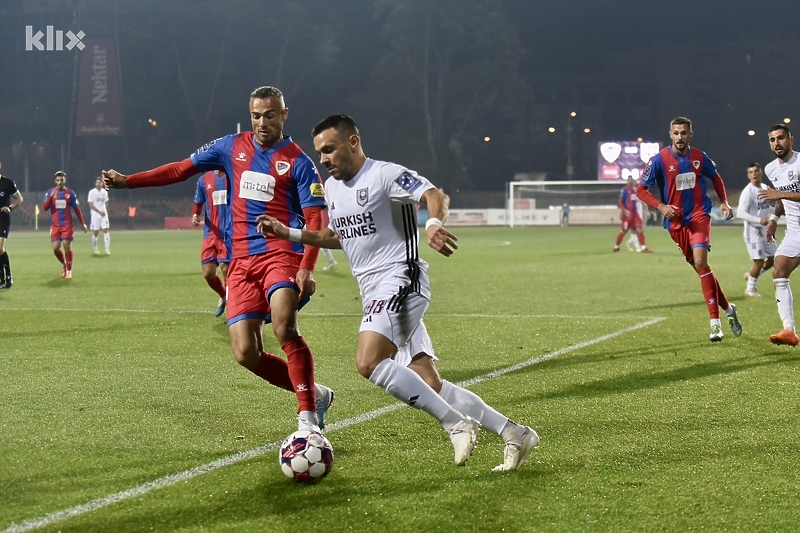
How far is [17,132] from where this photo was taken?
2933 inches

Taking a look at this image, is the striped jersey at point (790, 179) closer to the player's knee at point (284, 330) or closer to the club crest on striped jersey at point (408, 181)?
the club crest on striped jersey at point (408, 181)

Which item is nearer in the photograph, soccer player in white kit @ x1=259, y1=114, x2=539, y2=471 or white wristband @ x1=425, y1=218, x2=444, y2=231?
white wristband @ x1=425, y1=218, x2=444, y2=231

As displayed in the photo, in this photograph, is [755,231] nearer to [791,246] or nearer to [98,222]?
[791,246]

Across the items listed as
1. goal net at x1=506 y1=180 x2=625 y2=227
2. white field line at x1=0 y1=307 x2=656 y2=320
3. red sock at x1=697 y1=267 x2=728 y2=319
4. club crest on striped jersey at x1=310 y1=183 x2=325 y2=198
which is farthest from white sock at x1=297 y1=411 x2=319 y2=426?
goal net at x1=506 y1=180 x2=625 y2=227

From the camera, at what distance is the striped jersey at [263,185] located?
6.33 meters

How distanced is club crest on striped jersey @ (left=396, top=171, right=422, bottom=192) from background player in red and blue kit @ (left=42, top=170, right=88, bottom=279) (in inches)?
669

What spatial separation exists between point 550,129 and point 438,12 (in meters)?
18.5

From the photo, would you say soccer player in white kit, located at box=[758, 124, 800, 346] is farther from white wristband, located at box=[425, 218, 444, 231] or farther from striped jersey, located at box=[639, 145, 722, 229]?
white wristband, located at box=[425, 218, 444, 231]

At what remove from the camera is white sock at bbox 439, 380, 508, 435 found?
520 centimetres

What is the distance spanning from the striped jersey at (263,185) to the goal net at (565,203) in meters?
55.0

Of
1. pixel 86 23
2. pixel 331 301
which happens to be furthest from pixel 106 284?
pixel 86 23

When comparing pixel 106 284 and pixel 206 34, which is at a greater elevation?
pixel 206 34

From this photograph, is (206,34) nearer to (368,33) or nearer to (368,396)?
(368,33)

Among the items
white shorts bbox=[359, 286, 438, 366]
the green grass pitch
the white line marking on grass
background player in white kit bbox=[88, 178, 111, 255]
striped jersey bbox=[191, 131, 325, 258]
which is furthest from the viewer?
background player in white kit bbox=[88, 178, 111, 255]
